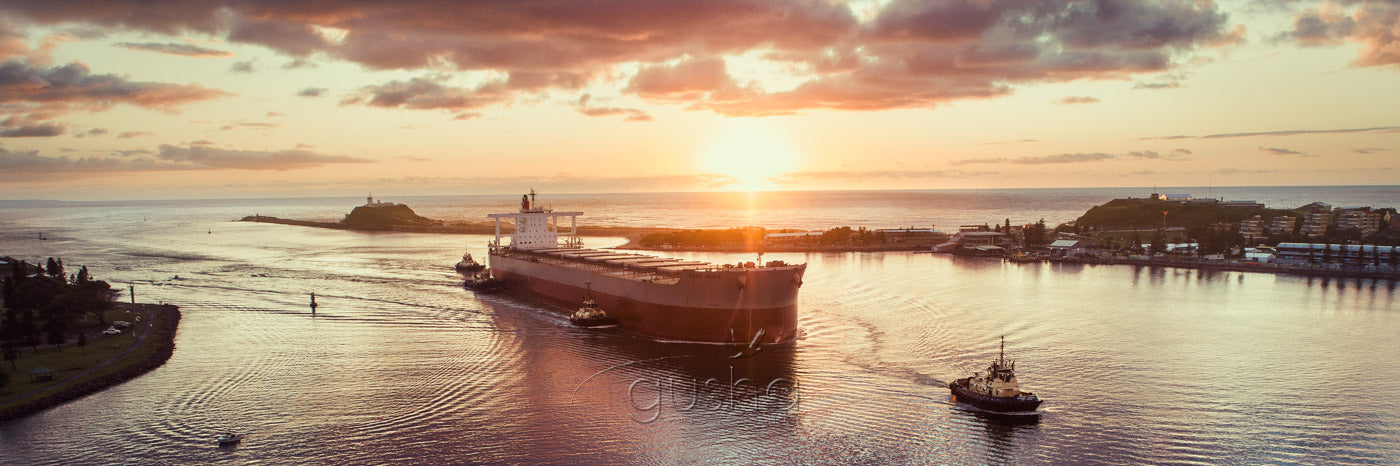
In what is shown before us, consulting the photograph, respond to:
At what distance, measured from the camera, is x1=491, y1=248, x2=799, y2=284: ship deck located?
29.3 m

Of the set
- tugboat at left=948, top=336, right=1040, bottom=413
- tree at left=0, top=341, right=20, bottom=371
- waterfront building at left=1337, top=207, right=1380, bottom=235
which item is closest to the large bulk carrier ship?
tugboat at left=948, top=336, right=1040, bottom=413

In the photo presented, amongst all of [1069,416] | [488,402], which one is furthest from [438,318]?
[1069,416]

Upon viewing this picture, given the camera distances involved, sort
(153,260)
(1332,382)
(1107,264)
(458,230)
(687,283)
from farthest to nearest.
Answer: (458,230)
(153,260)
(1107,264)
(687,283)
(1332,382)

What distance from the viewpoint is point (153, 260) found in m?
65.9

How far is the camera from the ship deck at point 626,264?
96.1 feet

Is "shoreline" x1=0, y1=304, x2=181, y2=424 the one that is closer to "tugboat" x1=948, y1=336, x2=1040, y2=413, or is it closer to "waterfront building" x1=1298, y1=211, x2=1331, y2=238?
"tugboat" x1=948, y1=336, x2=1040, y2=413

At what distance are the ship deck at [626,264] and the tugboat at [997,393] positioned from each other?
9263 mm

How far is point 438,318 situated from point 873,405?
21.4 meters

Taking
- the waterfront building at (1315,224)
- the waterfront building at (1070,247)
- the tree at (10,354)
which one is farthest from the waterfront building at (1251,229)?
the tree at (10,354)

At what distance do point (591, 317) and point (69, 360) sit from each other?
56.9ft

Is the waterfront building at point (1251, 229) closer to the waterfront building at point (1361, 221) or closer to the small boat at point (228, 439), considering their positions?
the waterfront building at point (1361, 221)

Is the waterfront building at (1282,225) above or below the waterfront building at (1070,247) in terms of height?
above

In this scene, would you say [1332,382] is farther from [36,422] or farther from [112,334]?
[112,334]

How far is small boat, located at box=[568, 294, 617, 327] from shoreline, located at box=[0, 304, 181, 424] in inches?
563
